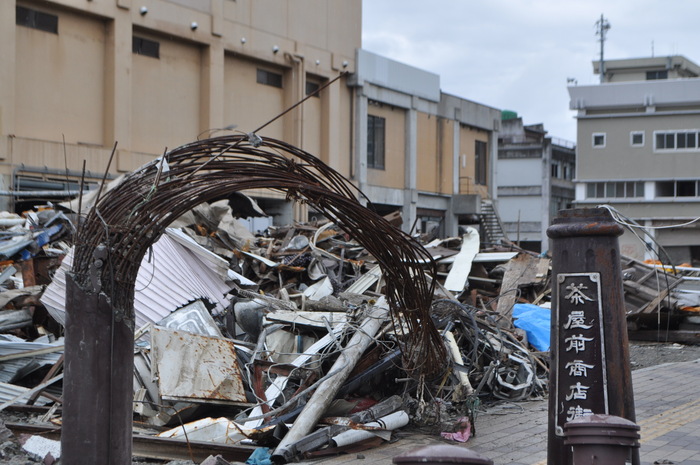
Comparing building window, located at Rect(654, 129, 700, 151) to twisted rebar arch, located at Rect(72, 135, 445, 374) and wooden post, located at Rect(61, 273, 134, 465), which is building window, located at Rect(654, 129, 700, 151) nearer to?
twisted rebar arch, located at Rect(72, 135, 445, 374)

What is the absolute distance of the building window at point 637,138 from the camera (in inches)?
1868

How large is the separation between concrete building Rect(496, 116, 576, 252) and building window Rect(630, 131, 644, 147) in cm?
765

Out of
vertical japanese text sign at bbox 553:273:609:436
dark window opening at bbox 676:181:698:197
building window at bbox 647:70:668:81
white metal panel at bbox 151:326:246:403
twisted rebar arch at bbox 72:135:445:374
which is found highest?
building window at bbox 647:70:668:81

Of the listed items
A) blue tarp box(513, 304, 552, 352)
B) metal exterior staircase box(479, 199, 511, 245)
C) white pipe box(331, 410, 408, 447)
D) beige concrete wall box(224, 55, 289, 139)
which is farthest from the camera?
metal exterior staircase box(479, 199, 511, 245)

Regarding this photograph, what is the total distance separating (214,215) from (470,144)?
94.7ft

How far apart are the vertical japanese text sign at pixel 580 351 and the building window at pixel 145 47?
22771 millimetres

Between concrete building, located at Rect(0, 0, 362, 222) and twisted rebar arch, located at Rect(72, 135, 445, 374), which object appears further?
concrete building, located at Rect(0, 0, 362, 222)

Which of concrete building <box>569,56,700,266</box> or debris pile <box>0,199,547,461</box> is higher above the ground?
concrete building <box>569,56,700,266</box>

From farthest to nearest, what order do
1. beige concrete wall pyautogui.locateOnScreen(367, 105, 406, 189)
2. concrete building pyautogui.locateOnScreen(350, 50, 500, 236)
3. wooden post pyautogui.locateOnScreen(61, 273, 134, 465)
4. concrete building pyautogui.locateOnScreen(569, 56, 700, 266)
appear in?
concrete building pyautogui.locateOnScreen(569, 56, 700, 266) → beige concrete wall pyautogui.locateOnScreen(367, 105, 406, 189) → concrete building pyautogui.locateOnScreen(350, 50, 500, 236) → wooden post pyautogui.locateOnScreen(61, 273, 134, 465)

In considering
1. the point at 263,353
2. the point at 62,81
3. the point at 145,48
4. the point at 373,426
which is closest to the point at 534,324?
the point at 263,353

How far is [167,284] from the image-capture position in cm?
1002

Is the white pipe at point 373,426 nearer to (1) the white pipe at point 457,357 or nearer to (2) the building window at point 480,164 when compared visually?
(1) the white pipe at point 457,357

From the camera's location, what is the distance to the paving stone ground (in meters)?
7.04

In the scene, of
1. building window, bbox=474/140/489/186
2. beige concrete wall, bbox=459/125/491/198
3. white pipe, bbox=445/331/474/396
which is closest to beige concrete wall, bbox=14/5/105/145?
white pipe, bbox=445/331/474/396
